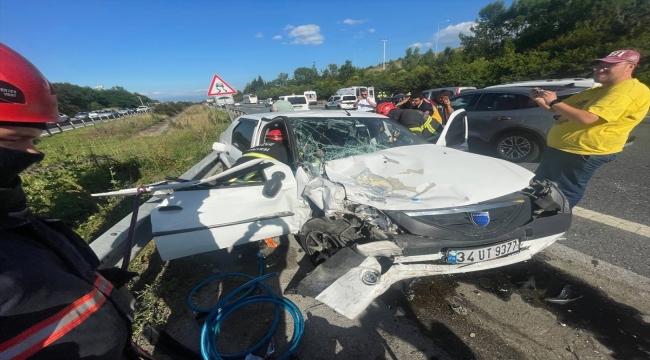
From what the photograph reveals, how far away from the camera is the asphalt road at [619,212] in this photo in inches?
101

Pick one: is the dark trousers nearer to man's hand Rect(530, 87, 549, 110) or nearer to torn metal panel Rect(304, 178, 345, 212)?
man's hand Rect(530, 87, 549, 110)

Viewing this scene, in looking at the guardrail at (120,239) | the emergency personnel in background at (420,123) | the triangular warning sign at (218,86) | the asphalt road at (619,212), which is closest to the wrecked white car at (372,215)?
the guardrail at (120,239)

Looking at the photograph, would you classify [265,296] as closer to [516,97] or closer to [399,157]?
[399,157]

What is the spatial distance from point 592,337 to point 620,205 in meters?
2.68

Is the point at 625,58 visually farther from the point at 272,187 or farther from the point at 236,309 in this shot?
the point at 236,309

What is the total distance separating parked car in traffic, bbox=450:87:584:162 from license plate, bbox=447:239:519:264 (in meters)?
→ 4.35

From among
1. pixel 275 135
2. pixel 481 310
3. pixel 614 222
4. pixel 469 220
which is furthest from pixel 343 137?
pixel 614 222

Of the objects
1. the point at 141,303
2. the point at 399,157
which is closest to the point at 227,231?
the point at 141,303

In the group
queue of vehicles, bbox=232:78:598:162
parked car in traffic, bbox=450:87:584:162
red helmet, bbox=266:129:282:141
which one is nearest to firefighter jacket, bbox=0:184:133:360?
red helmet, bbox=266:129:282:141

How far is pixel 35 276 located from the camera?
599mm

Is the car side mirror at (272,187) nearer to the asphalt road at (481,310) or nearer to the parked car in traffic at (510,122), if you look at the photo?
the asphalt road at (481,310)

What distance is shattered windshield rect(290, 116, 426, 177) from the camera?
3070mm

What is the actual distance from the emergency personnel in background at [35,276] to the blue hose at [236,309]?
1041mm

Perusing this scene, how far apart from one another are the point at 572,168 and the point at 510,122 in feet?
10.9
